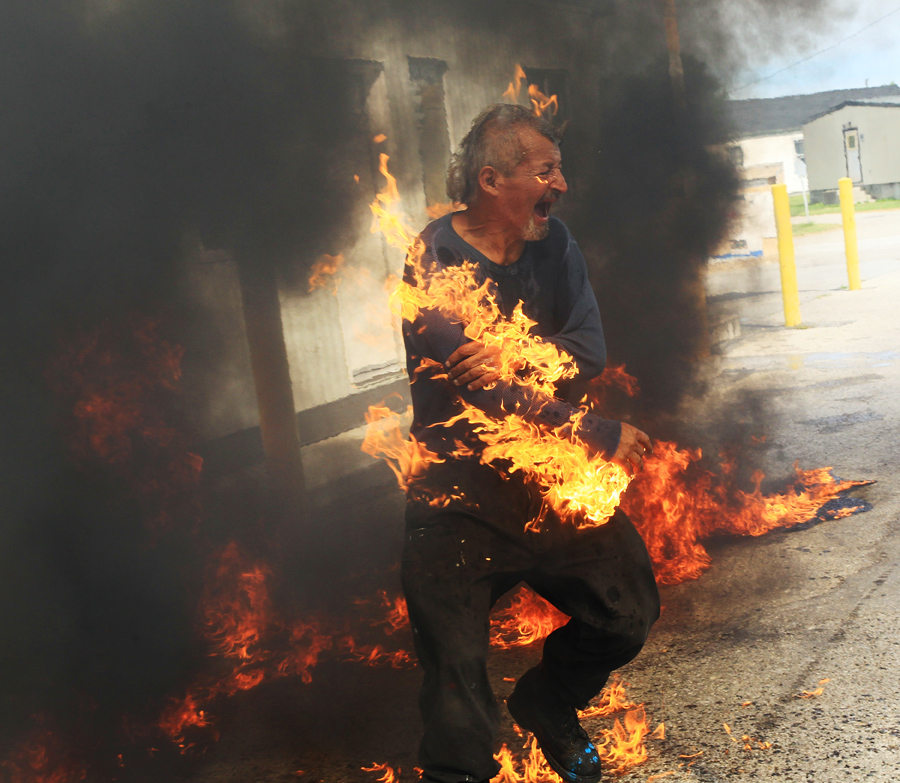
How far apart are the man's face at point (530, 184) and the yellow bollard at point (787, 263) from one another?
9055mm

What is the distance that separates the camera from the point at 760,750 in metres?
2.73

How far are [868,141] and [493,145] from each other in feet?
128

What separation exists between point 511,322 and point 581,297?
238 mm

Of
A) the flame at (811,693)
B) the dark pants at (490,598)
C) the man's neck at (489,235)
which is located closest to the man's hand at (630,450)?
the dark pants at (490,598)

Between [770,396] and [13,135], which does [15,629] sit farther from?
[770,396]

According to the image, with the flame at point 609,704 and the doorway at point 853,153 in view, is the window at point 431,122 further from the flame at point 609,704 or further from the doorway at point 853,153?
the doorway at point 853,153

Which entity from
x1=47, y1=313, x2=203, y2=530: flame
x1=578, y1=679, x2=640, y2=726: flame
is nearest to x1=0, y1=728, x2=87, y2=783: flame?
x1=47, y1=313, x2=203, y2=530: flame

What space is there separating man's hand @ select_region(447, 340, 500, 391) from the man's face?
0.46 m

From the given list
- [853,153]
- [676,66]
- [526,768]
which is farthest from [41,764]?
[853,153]

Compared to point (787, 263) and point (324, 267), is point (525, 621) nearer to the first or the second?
point (324, 267)

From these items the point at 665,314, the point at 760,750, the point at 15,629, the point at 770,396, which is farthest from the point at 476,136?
the point at 770,396

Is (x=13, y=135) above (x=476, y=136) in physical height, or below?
above

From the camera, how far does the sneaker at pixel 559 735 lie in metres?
2.59

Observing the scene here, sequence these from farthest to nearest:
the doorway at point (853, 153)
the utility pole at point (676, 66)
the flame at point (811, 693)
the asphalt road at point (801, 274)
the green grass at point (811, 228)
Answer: the doorway at point (853, 153)
the green grass at point (811, 228)
the asphalt road at point (801, 274)
the utility pole at point (676, 66)
the flame at point (811, 693)
